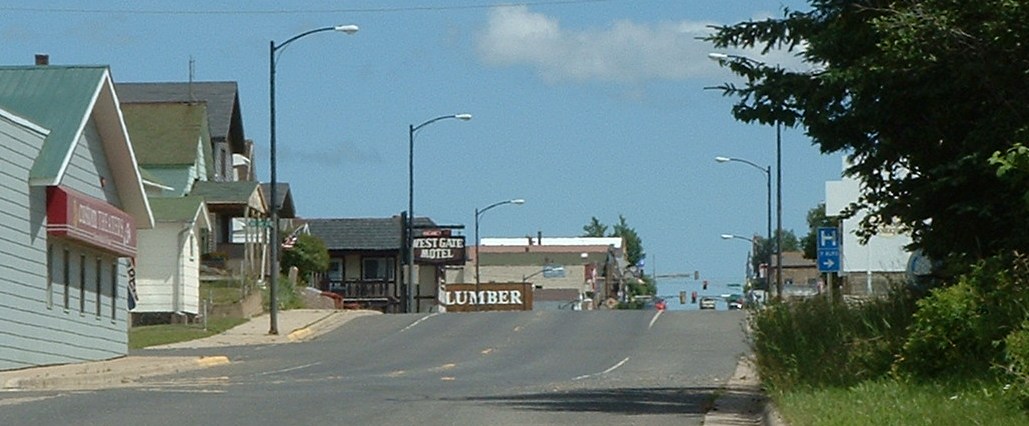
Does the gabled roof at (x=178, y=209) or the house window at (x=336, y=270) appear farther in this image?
the house window at (x=336, y=270)

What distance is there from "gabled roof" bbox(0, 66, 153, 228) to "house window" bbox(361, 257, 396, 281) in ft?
195

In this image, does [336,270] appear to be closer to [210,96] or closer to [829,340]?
[210,96]

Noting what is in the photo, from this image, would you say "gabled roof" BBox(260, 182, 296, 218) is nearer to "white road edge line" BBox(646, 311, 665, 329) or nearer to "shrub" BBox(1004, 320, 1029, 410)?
"white road edge line" BBox(646, 311, 665, 329)

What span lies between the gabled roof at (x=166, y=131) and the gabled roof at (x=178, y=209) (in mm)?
7006

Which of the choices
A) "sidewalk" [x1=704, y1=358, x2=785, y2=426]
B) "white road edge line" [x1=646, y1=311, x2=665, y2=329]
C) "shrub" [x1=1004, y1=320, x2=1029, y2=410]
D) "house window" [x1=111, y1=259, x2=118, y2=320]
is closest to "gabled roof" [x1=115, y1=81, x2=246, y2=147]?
"white road edge line" [x1=646, y1=311, x2=665, y2=329]

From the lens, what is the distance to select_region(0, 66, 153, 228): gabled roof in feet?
102

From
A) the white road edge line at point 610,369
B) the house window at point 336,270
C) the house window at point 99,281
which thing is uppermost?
the house window at point 336,270

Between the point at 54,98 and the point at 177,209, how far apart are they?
2130 centimetres

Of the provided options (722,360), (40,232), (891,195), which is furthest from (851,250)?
(891,195)

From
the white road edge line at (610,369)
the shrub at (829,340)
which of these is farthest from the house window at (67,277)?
the shrub at (829,340)

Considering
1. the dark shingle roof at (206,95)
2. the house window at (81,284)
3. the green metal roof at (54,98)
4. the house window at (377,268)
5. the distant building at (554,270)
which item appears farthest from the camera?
the distant building at (554,270)

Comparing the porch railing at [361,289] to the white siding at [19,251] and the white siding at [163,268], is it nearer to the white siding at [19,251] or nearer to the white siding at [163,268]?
the white siding at [163,268]

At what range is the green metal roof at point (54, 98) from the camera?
31359 mm

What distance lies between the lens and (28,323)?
3117 centimetres
